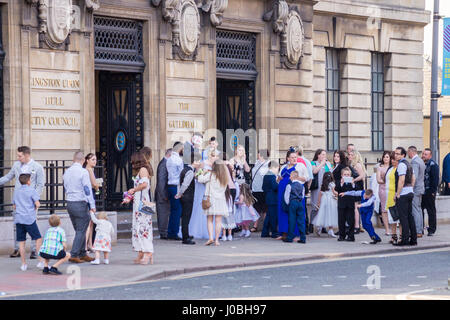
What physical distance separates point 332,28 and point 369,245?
432 inches

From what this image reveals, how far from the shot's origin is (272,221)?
2019cm

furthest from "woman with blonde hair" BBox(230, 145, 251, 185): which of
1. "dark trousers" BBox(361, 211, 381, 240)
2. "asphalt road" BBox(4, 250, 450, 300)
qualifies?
"asphalt road" BBox(4, 250, 450, 300)

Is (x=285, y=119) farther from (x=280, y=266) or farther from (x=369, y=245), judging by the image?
(x=280, y=266)

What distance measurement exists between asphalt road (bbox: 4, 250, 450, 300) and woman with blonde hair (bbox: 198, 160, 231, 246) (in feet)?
9.30

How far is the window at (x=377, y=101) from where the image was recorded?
30375mm

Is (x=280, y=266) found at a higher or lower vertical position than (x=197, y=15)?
lower

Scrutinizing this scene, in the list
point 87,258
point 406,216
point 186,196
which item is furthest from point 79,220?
point 406,216

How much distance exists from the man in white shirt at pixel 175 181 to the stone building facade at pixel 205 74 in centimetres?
293

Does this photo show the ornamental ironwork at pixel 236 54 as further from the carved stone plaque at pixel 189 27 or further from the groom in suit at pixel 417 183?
the groom in suit at pixel 417 183

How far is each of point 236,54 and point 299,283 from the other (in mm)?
12645

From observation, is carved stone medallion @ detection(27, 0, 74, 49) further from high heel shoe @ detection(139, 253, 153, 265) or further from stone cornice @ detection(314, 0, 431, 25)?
stone cornice @ detection(314, 0, 431, 25)

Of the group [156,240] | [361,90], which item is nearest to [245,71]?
[361,90]

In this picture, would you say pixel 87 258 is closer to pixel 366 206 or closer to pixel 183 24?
pixel 366 206

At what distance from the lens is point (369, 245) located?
18.9 metres
